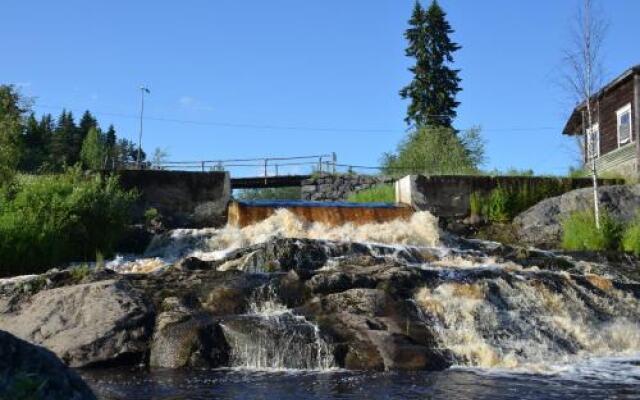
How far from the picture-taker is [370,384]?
7039 millimetres

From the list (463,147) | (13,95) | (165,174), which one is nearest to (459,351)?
(165,174)

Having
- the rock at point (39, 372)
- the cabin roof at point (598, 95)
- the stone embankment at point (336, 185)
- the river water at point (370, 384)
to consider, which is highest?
the cabin roof at point (598, 95)

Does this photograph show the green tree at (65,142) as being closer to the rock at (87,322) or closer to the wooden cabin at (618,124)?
the wooden cabin at (618,124)

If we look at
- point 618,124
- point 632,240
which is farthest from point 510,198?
point 618,124

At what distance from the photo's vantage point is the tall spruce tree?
4166cm

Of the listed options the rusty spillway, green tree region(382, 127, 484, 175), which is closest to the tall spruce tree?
green tree region(382, 127, 484, 175)

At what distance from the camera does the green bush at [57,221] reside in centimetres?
1330

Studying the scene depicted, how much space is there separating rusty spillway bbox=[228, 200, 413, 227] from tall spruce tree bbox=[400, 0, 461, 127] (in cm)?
2340

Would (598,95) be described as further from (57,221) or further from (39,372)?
(39,372)

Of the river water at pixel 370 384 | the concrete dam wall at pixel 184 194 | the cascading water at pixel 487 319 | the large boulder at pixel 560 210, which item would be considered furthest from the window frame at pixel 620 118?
the river water at pixel 370 384

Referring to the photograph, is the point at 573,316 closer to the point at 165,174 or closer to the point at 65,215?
the point at 65,215

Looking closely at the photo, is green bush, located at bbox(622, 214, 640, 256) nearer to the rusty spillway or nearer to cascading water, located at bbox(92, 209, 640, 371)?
cascading water, located at bbox(92, 209, 640, 371)

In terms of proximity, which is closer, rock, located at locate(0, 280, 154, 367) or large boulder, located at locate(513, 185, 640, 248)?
rock, located at locate(0, 280, 154, 367)

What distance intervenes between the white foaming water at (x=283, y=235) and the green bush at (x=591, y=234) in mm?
3461
